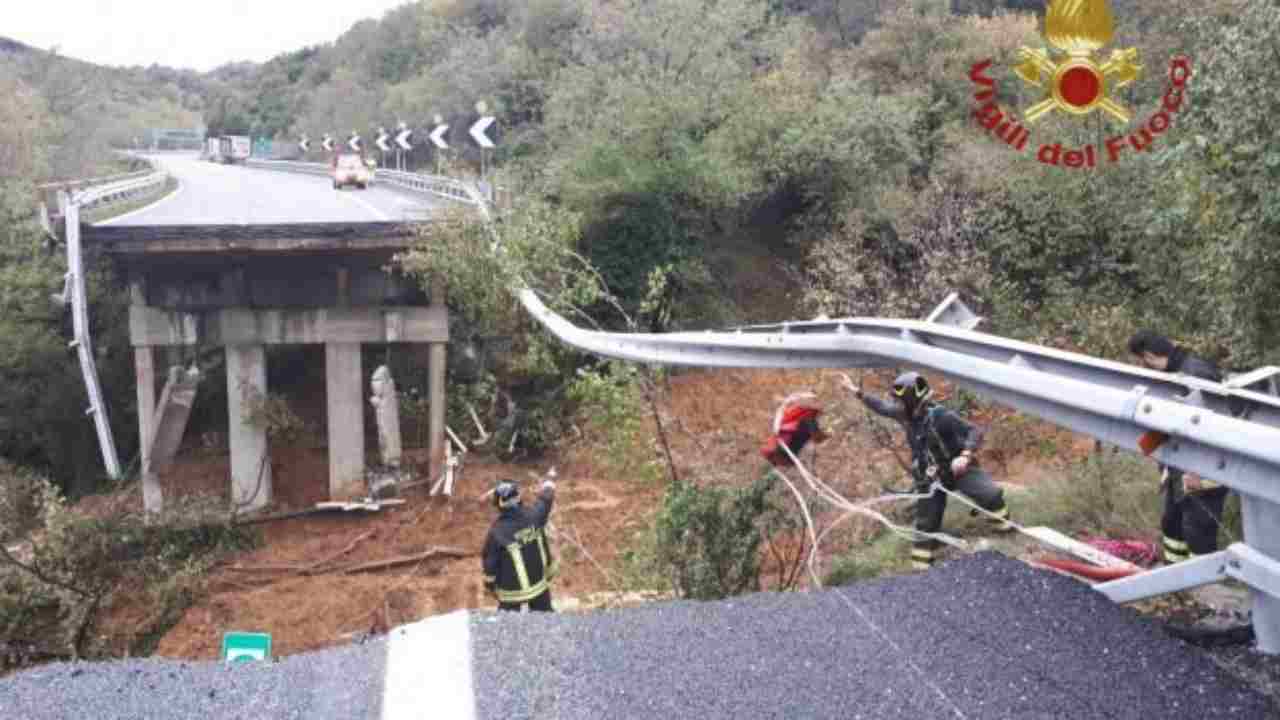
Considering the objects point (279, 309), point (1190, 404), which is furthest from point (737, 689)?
point (279, 309)

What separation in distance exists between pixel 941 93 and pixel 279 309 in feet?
51.7

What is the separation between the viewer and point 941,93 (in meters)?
23.2

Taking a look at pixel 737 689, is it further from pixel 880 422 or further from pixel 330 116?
pixel 330 116

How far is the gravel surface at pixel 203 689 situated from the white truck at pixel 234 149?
1873 inches

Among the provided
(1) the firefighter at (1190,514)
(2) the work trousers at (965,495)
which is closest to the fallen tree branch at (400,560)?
(2) the work trousers at (965,495)

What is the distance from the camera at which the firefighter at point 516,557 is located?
7086 mm

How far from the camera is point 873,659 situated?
4.31m

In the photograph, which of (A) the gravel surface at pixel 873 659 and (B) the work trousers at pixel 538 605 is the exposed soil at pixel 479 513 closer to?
(B) the work trousers at pixel 538 605

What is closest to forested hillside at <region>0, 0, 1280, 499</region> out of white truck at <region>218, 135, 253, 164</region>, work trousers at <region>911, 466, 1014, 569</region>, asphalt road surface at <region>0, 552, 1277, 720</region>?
work trousers at <region>911, 466, 1014, 569</region>

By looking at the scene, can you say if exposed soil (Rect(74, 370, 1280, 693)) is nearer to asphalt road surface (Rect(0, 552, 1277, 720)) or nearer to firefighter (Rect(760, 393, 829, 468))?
firefighter (Rect(760, 393, 829, 468))

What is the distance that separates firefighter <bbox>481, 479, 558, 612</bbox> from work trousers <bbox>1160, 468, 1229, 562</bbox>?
4.12 m

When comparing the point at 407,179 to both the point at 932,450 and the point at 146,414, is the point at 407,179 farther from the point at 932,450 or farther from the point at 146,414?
the point at 932,450

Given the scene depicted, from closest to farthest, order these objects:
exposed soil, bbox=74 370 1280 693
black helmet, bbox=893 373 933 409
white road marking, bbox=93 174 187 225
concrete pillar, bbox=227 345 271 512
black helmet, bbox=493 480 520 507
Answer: black helmet, bbox=893 373 933 409, black helmet, bbox=493 480 520 507, exposed soil, bbox=74 370 1280 693, white road marking, bbox=93 174 187 225, concrete pillar, bbox=227 345 271 512

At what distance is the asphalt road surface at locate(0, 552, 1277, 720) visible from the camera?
12.8 feet
